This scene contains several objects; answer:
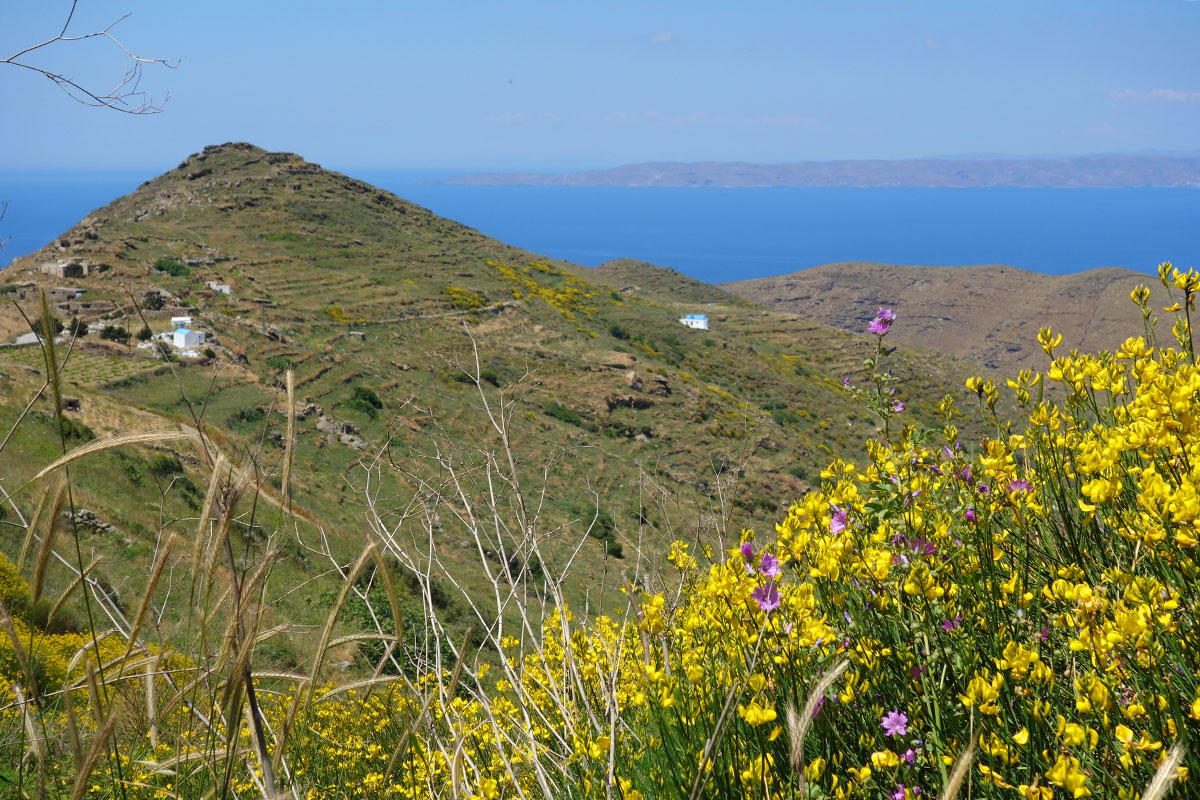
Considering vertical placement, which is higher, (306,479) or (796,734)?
(796,734)

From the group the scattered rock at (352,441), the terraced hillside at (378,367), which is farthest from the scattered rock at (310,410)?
the scattered rock at (352,441)

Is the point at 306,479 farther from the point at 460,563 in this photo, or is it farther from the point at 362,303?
the point at 362,303

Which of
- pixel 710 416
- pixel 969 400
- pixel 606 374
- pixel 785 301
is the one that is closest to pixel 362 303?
pixel 606 374

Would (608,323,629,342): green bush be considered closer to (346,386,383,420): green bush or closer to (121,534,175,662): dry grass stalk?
(346,386,383,420): green bush

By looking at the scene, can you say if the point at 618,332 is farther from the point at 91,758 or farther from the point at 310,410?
the point at 91,758

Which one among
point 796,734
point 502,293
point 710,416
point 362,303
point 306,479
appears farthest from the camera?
point 502,293

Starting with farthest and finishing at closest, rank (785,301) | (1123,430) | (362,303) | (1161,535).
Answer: (785,301)
(362,303)
(1123,430)
(1161,535)

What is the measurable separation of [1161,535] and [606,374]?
4196cm

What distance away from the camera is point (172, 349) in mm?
30484

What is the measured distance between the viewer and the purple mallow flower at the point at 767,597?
1594 mm

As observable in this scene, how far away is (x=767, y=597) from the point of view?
1.63 metres

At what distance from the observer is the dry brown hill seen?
91188 millimetres

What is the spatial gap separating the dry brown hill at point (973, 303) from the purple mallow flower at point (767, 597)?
8620 cm

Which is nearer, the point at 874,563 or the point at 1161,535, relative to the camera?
the point at 1161,535
